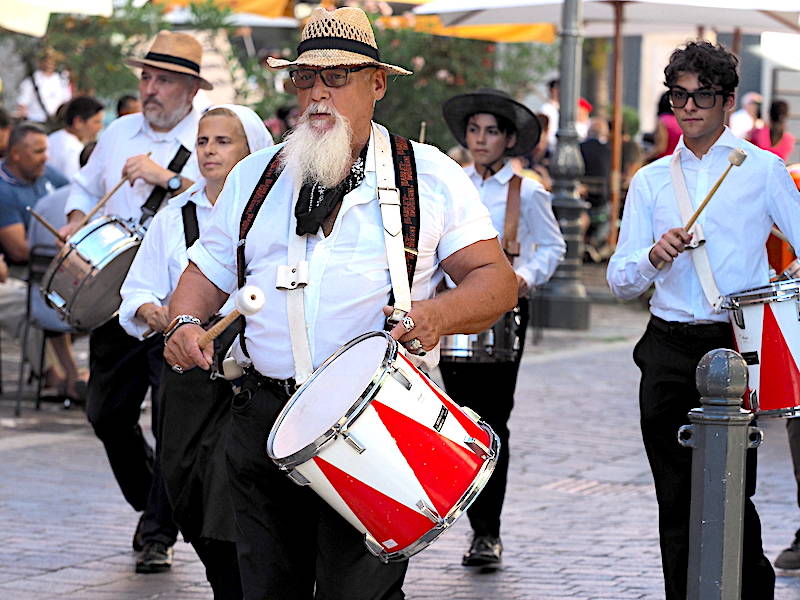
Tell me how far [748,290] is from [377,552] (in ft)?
5.99

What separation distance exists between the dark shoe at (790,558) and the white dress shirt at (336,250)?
2923 millimetres

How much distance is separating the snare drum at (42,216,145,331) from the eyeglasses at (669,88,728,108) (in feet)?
7.70

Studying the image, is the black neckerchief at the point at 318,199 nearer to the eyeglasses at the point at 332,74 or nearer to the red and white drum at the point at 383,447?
the eyeglasses at the point at 332,74

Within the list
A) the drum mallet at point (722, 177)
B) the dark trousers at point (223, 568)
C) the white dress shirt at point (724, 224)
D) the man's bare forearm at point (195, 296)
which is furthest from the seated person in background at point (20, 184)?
the man's bare forearm at point (195, 296)

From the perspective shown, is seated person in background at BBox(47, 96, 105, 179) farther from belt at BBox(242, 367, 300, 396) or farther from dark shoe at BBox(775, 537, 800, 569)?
belt at BBox(242, 367, 300, 396)

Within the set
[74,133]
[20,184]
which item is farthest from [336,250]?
[74,133]

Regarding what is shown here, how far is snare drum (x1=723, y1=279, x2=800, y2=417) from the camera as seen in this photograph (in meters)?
4.91

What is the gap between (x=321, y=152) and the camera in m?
3.97

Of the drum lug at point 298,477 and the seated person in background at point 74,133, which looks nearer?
the drum lug at point 298,477

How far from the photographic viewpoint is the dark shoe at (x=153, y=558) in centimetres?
629

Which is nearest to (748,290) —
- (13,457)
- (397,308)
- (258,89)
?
(397,308)

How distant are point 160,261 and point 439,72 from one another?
12.1m

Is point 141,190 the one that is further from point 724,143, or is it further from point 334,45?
point 334,45

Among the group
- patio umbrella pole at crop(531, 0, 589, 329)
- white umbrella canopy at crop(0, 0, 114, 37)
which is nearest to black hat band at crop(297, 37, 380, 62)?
white umbrella canopy at crop(0, 0, 114, 37)
